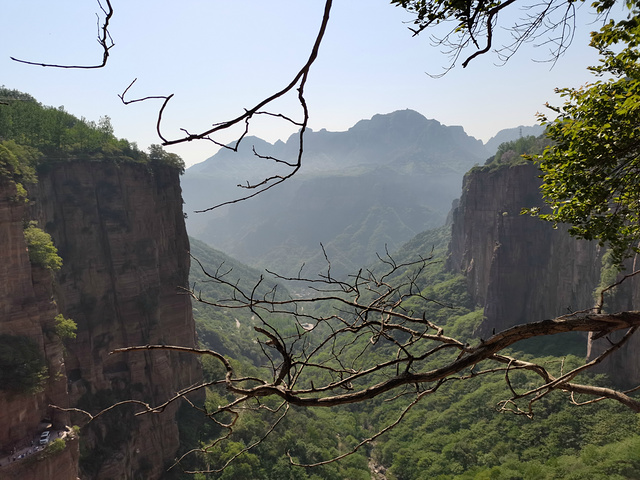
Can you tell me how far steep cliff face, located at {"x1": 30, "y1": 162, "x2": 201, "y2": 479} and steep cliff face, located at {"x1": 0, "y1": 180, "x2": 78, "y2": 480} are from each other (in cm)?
602

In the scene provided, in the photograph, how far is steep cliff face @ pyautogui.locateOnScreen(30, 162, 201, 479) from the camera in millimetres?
28775

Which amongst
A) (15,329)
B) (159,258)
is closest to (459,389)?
(159,258)

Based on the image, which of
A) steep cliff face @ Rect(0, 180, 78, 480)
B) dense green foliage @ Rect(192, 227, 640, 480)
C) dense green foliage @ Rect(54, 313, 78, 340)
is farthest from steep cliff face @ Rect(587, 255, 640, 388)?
dense green foliage @ Rect(54, 313, 78, 340)

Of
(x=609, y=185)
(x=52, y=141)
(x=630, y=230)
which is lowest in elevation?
(x=630, y=230)

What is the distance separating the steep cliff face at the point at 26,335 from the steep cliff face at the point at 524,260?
45.8 m

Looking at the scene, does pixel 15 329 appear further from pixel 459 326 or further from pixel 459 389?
pixel 459 326

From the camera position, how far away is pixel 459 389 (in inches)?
1993

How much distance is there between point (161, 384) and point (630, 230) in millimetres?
33657

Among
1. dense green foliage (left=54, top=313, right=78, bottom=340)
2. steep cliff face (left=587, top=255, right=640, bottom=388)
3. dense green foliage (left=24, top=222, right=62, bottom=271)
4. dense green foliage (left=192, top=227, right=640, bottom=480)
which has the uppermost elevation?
dense green foliage (left=24, top=222, right=62, bottom=271)

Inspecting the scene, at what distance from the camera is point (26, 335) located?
20688 mm

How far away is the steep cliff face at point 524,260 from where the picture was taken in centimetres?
4759

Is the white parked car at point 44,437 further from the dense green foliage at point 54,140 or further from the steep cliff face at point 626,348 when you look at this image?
the steep cliff face at point 626,348

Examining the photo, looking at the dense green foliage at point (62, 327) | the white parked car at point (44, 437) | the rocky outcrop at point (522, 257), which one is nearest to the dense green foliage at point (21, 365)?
the dense green foliage at point (62, 327)

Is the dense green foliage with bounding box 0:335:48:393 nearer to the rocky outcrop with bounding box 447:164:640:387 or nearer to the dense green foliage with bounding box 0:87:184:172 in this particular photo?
the dense green foliage with bounding box 0:87:184:172
